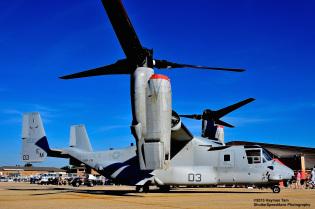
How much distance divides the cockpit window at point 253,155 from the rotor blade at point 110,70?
9.65 meters

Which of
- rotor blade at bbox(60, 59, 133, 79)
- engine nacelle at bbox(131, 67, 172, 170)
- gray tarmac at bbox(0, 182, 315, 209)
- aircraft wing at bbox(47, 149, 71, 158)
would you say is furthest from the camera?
aircraft wing at bbox(47, 149, 71, 158)

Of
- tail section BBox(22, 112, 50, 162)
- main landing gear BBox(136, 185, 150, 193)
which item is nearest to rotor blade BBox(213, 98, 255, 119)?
main landing gear BBox(136, 185, 150, 193)

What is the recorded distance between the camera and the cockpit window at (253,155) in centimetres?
2261

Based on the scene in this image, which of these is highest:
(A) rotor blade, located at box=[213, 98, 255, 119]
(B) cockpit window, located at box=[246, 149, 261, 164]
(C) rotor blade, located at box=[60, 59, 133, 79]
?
(C) rotor blade, located at box=[60, 59, 133, 79]

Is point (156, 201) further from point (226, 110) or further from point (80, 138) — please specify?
point (80, 138)

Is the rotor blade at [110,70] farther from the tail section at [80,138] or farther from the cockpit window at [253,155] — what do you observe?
the tail section at [80,138]

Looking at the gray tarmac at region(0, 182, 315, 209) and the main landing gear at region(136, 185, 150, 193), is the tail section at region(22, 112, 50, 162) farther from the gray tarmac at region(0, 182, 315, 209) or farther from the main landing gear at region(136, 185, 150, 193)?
the main landing gear at region(136, 185, 150, 193)

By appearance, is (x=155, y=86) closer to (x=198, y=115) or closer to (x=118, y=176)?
(x=118, y=176)

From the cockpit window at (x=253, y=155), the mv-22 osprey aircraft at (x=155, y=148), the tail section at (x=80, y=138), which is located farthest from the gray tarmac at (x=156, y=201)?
the tail section at (x=80, y=138)

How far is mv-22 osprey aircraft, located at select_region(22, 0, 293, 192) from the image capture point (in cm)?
1673

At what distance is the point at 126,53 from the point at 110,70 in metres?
1.92

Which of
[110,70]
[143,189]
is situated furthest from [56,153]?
[110,70]

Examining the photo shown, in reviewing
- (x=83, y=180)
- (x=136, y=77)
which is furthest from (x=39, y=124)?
(x=83, y=180)

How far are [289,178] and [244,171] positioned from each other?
8.82ft
